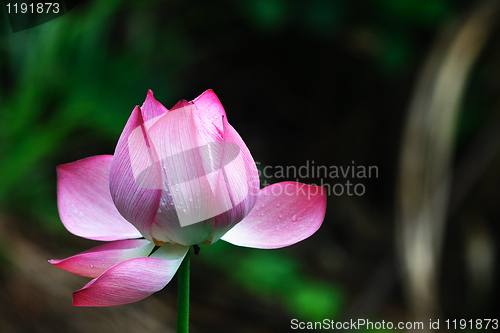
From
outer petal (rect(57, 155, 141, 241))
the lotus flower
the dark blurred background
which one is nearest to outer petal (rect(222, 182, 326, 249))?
the lotus flower

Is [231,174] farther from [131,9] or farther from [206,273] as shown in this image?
[131,9]

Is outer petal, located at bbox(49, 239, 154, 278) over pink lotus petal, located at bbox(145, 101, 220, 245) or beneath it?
beneath

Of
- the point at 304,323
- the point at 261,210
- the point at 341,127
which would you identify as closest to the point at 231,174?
the point at 261,210
